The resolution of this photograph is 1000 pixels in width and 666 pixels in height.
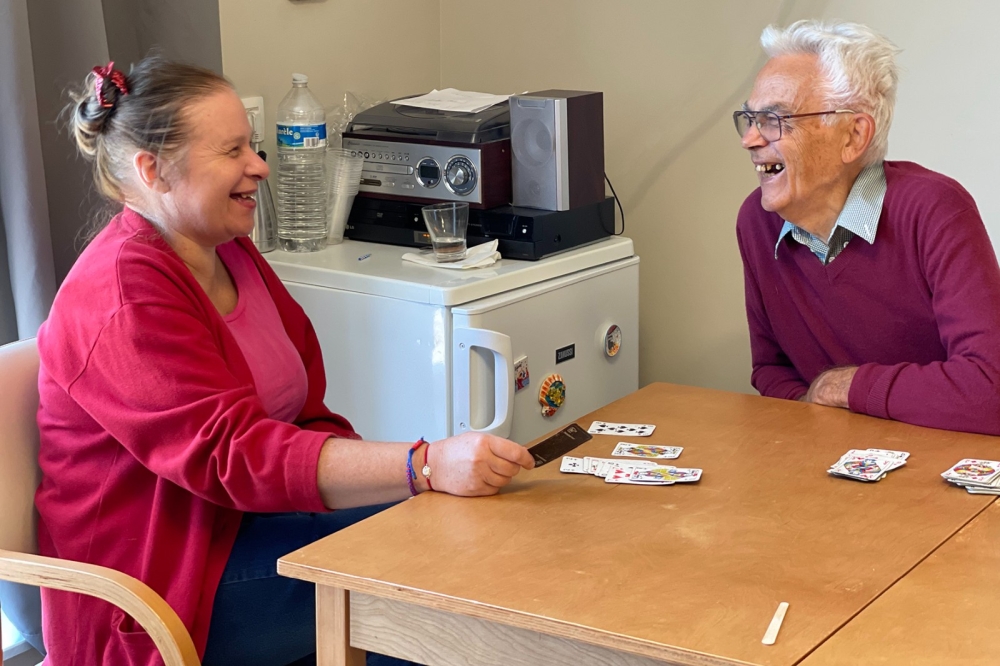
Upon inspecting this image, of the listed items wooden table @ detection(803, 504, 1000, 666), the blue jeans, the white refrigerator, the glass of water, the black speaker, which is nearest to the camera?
wooden table @ detection(803, 504, 1000, 666)

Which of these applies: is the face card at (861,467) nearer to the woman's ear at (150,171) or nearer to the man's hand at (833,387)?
the man's hand at (833,387)

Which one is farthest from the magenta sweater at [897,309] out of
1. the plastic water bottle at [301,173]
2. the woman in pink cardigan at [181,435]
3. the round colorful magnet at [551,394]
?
the plastic water bottle at [301,173]

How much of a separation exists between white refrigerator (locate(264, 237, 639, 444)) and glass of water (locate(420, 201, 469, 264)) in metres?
0.05

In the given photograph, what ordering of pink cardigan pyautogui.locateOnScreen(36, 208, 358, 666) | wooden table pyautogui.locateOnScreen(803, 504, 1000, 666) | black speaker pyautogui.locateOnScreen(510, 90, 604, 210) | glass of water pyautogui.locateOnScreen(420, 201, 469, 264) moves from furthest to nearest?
1. black speaker pyautogui.locateOnScreen(510, 90, 604, 210)
2. glass of water pyautogui.locateOnScreen(420, 201, 469, 264)
3. pink cardigan pyautogui.locateOnScreen(36, 208, 358, 666)
4. wooden table pyautogui.locateOnScreen(803, 504, 1000, 666)

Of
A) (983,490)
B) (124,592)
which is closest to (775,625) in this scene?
(983,490)

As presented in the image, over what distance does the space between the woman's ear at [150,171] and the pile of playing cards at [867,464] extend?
3.29 ft

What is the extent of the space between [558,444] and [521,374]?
2.29 ft

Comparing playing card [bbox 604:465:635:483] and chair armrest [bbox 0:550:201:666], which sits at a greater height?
playing card [bbox 604:465:635:483]

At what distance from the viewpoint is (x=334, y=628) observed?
→ 1.22 metres

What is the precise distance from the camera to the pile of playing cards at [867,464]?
4.84 feet

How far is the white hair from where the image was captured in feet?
6.28

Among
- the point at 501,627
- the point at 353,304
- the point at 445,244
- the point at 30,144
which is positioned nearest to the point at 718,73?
the point at 445,244

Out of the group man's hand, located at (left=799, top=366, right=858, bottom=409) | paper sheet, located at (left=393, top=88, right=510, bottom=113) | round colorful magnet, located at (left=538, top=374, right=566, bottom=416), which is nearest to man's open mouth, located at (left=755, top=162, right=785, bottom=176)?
man's hand, located at (left=799, top=366, right=858, bottom=409)

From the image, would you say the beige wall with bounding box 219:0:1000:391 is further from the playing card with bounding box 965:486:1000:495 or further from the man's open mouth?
the playing card with bounding box 965:486:1000:495
